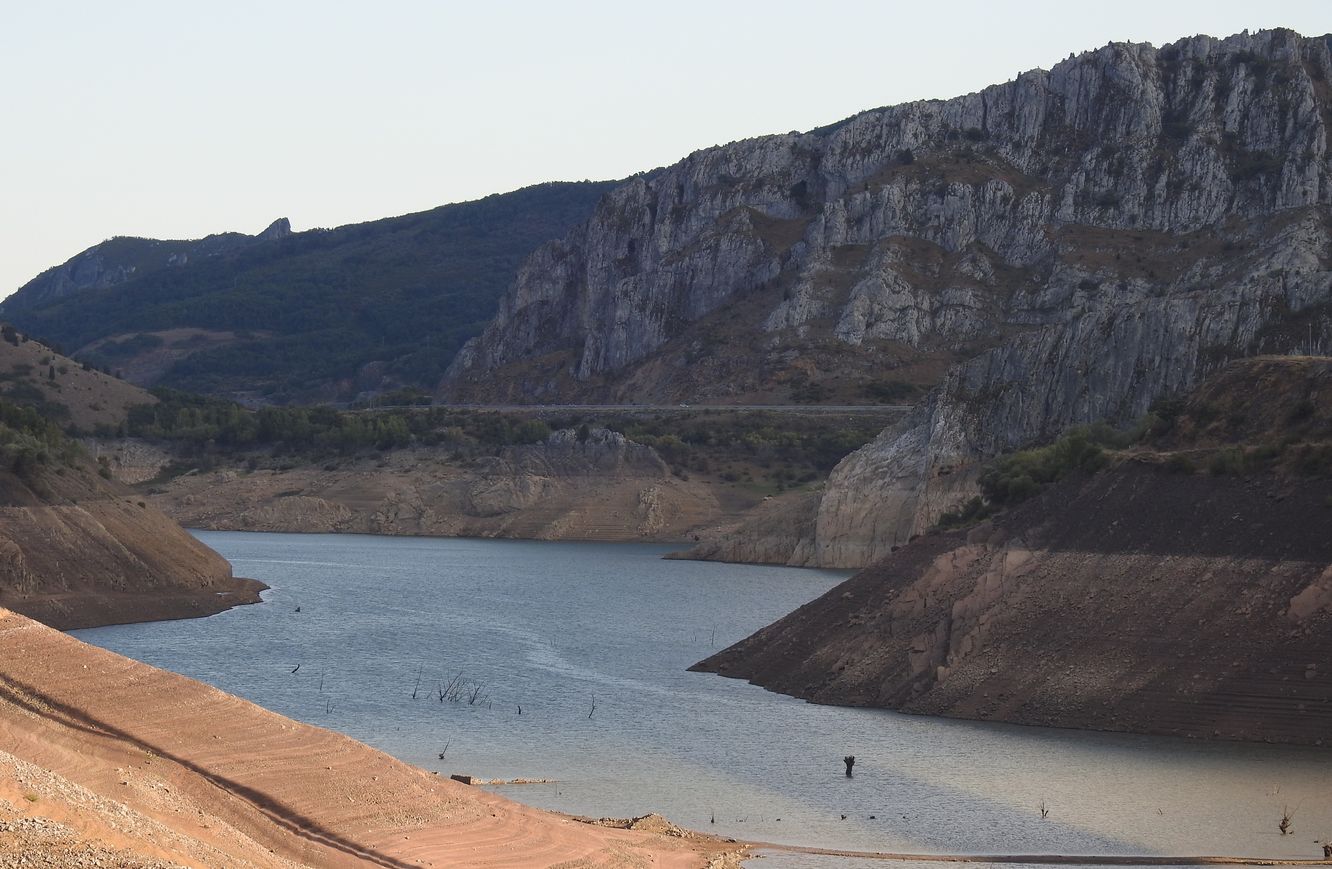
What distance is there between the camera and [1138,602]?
50.8 meters

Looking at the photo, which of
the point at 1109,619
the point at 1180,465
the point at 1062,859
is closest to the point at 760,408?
the point at 1180,465

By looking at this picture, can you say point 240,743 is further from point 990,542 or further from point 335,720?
point 990,542

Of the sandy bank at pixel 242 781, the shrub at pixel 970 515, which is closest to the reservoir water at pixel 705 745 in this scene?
the sandy bank at pixel 242 781

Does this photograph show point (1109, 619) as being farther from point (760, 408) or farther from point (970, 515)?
point (760, 408)

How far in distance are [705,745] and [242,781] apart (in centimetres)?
1928

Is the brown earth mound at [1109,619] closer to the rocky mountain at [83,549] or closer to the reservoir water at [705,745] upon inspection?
the reservoir water at [705,745]

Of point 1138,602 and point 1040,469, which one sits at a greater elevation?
point 1040,469

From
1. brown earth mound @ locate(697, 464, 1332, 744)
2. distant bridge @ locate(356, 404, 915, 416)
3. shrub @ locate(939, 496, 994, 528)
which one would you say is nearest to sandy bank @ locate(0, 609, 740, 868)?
brown earth mound @ locate(697, 464, 1332, 744)

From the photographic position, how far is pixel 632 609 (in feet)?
297

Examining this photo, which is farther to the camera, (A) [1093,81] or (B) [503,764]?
(A) [1093,81]

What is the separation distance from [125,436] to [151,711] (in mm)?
147843

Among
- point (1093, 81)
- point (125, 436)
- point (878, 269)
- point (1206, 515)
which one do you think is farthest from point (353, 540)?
point (1206, 515)

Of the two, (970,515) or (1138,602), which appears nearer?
(1138,602)

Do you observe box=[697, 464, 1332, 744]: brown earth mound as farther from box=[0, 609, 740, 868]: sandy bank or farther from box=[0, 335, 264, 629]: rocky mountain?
box=[0, 335, 264, 629]: rocky mountain
